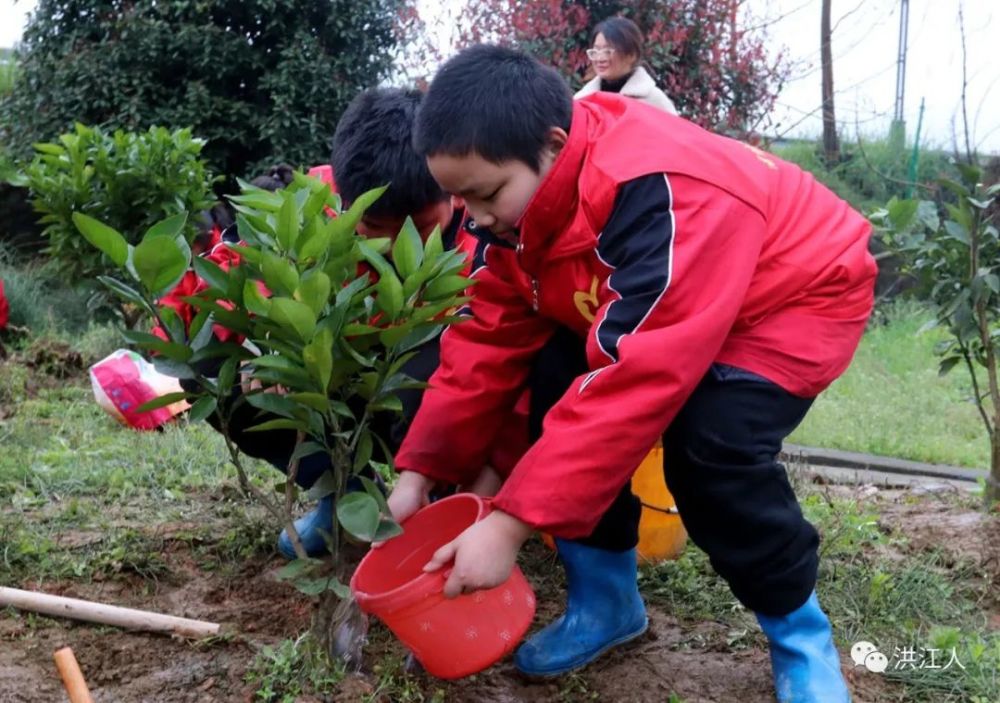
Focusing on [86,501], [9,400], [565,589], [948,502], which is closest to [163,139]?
[9,400]

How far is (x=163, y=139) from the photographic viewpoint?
16.3 ft

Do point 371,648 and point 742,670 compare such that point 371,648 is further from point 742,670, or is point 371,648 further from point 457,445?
point 742,670

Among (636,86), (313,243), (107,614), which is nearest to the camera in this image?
(313,243)

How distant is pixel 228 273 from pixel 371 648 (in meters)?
0.89

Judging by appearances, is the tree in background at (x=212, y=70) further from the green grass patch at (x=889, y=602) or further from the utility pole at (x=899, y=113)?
the green grass patch at (x=889, y=602)

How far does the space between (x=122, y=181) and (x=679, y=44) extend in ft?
15.9

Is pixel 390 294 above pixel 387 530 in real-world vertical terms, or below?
above

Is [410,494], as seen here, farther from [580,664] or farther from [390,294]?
[390,294]

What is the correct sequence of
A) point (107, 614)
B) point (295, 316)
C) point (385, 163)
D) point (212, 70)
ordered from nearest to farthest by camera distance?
point (295, 316)
point (107, 614)
point (385, 163)
point (212, 70)

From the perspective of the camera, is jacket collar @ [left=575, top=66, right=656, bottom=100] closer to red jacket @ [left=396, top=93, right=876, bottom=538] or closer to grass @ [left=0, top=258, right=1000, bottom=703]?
grass @ [left=0, top=258, right=1000, bottom=703]

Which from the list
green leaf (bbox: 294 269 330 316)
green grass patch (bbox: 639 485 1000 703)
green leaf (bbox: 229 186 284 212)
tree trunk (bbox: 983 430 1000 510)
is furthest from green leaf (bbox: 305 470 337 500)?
tree trunk (bbox: 983 430 1000 510)

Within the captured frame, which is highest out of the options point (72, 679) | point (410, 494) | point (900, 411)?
point (72, 679)

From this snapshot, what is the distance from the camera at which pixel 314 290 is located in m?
1.80

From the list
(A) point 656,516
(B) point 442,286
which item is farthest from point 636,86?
(B) point 442,286
